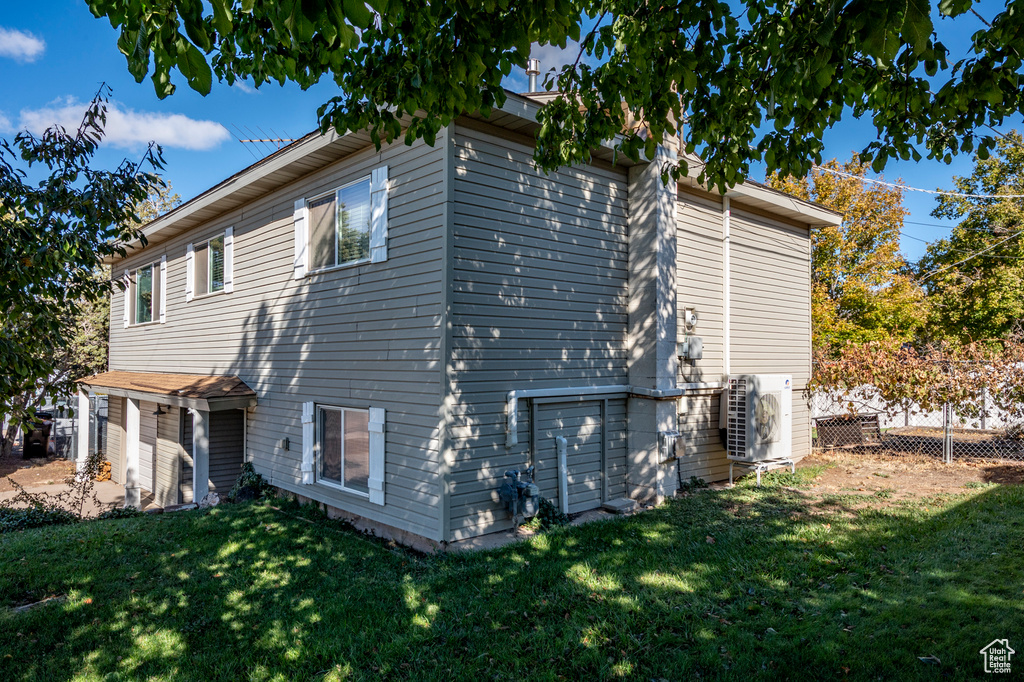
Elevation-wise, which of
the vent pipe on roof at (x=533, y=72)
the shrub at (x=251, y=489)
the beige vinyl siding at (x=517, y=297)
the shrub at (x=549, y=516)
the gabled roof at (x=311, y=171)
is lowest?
the shrub at (x=251, y=489)

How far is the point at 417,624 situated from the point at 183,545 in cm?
386

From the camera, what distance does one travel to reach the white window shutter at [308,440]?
8.40 metres

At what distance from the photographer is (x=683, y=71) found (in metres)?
4.49

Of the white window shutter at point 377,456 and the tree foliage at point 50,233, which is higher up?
the tree foliage at point 50,233

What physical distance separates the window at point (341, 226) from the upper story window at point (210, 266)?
283 cm

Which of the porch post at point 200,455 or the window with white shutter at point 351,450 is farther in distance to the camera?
the porch post at point 200,455

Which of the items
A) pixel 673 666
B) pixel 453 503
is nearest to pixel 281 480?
pixel 453 503

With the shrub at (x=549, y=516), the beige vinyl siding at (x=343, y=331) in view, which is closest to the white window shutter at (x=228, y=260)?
the beige vinyl siding at (x=343, y=331)

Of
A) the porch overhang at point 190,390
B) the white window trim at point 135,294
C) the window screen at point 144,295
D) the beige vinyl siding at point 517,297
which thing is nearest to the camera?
the beige vinyl siding at point 517,297

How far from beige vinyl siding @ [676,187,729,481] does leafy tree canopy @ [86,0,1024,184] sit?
408cm

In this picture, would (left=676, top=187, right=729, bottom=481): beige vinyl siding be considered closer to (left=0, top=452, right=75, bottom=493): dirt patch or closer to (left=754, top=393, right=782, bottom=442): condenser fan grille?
(left=754, top=393, right=782, bottom=442): condenser fan grille

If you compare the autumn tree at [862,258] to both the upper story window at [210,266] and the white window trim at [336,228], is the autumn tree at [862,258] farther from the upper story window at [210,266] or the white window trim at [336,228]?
the upper story window at [210,266]

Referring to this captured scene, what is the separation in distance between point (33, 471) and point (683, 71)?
20.7 metres

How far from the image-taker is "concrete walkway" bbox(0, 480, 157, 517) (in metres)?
11.6
